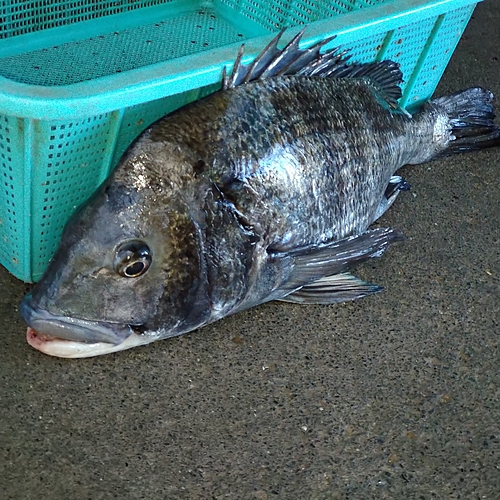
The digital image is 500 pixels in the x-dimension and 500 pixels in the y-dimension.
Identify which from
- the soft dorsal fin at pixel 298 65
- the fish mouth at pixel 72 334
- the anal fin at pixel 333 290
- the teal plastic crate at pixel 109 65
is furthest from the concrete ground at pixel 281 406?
the soft dorsal fin at pixel 298 65

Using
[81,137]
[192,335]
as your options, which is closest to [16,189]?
[81,137]

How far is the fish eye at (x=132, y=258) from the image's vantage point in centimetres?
155

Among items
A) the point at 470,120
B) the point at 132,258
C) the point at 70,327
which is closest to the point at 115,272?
the point at 132,258

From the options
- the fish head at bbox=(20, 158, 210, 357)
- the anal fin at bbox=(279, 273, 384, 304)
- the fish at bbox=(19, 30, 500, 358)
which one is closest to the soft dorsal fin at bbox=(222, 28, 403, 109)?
the fish at bbox=(19, 30, 500, 358)

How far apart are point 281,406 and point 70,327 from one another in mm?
593

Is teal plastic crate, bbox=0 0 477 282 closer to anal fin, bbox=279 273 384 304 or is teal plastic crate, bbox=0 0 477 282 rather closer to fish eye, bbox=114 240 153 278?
fish eye, bbox=114 240 153 278

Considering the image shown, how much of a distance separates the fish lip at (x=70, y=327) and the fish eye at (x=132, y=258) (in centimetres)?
14

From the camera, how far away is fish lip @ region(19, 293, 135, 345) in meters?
1.59

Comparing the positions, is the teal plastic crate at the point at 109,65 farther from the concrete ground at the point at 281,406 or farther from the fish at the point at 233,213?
the concrete ground at the point at 281,406

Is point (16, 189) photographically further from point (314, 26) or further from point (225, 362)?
point (314, 26)

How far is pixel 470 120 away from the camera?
8.89 feet

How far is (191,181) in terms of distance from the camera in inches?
65.0

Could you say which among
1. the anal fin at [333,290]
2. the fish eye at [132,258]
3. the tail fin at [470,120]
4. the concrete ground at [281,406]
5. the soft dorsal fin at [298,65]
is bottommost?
the concrete ground at [281,406]

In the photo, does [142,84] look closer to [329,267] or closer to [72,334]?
[72,334]
